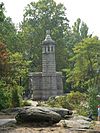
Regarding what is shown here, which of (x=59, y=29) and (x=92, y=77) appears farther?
(x=59, y=29)

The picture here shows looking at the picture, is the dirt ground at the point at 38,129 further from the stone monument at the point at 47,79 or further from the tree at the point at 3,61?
the stone monument at the point at 47,79

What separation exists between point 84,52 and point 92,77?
2.10m

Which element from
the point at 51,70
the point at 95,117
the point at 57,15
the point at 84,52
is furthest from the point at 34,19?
the point at 95,117

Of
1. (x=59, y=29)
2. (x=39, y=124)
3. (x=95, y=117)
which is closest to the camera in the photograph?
(x=39, y=124)

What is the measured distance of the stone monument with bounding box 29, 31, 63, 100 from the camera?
32.9 meters

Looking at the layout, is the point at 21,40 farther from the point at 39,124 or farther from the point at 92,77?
the point at 39,124

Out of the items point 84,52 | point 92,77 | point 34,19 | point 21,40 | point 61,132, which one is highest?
point 34,19

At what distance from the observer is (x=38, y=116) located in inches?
525

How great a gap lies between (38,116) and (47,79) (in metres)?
19.9

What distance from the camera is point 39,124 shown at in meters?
13.5

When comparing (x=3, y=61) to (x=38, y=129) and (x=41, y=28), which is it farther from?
(x=41, y=28)

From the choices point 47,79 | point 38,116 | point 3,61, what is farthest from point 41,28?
point 38,116

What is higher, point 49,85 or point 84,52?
point 84,52

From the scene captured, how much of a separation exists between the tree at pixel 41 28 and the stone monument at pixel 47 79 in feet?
45.2
